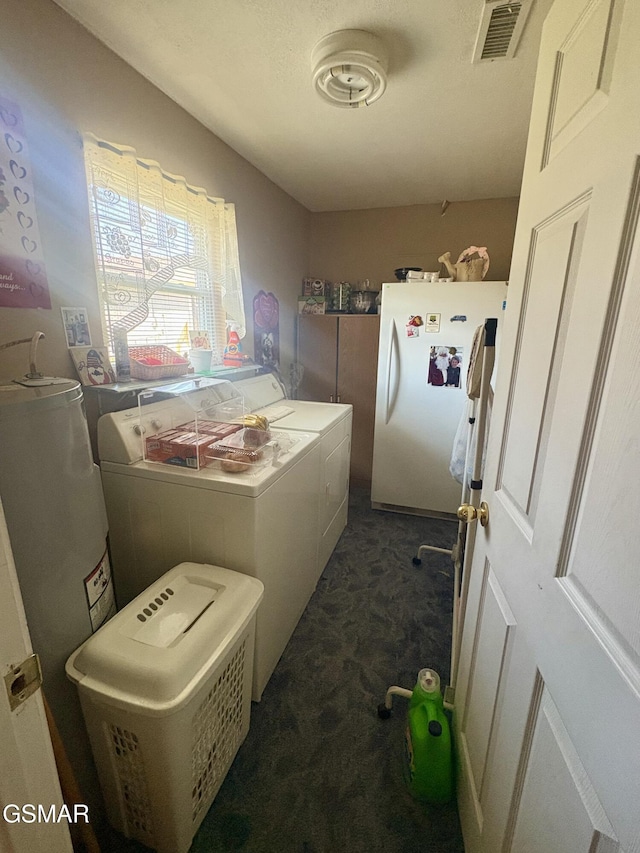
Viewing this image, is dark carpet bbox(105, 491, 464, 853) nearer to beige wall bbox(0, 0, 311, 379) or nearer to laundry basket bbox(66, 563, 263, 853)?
laundry basket bbox(66, 563, 263, 853)

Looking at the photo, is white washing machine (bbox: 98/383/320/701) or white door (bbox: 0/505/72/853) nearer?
white door (bbox: 0/505/72/853)

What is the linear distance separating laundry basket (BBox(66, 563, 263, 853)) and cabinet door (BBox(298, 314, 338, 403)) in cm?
247

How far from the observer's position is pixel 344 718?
1.47 metres

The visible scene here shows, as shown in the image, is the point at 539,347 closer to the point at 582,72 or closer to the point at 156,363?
the point at 582,72

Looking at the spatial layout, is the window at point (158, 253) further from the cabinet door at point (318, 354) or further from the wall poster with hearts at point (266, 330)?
the cabinet door at point (318, 354)

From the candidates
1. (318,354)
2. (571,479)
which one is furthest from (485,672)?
(318,354)

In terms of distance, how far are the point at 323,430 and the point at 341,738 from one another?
4.18 ft

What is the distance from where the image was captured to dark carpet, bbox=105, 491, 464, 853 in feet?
3.70

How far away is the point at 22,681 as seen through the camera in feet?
1.76

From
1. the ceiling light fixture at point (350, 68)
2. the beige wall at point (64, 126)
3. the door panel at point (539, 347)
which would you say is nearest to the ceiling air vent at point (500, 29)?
the ceiling light fixture at point (350, 68)

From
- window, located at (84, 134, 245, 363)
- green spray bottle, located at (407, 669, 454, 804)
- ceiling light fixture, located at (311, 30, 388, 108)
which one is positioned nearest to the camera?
green spray bottle, located at (407, 669, 454, 804)

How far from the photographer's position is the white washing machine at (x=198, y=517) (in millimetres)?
1348

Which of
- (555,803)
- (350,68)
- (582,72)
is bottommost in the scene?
(555,803)

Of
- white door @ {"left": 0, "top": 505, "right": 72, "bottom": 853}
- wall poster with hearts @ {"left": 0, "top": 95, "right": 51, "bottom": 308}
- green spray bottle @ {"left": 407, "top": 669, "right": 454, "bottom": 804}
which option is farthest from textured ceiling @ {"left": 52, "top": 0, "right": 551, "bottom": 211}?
green spray bottle @ {"left": 407, "top": 669, "right": 454, "bottom": 804}
